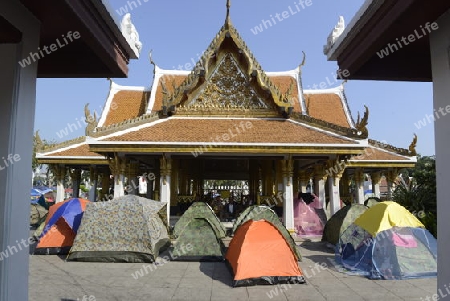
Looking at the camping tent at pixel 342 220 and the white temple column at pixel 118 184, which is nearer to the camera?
the camping tent at pixel 342 220

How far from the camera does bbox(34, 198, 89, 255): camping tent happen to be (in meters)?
8.40

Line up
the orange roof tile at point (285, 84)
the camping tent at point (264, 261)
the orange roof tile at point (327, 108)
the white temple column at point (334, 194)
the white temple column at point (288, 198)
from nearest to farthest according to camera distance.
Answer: the camping tent at point (264, 261), the white temple column at point (288, 198), the white temple column at point (334, 194), the orange roof tile at point (285, 84), the orange roof tile at point (327, 108)

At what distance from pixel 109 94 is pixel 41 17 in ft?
49.7

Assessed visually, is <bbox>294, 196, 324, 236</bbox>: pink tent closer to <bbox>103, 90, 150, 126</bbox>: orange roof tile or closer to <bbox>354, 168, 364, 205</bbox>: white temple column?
<bbox>354, 168, 364, 205</bbox>: white temple column

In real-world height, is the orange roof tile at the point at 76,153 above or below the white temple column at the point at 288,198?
above

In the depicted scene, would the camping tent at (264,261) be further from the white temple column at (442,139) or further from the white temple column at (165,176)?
the white temple column at (165,176)

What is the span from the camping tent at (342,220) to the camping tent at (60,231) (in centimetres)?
646

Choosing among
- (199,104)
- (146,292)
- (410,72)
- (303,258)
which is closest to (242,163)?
(199,104)

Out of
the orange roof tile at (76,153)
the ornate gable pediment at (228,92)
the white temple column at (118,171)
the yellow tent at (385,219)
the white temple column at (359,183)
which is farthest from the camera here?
the white temple column at (359,183)

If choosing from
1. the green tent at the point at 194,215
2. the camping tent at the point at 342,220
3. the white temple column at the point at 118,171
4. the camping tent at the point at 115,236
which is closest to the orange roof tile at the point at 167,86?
the white temple column at the point at 118,171

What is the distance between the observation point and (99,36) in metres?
2.53

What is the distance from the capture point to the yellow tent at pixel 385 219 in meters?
6.77

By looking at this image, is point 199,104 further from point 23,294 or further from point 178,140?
point 23,294

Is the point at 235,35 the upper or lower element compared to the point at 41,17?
upper
